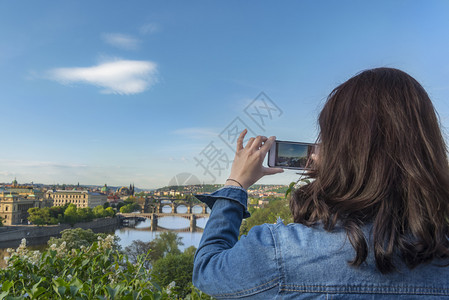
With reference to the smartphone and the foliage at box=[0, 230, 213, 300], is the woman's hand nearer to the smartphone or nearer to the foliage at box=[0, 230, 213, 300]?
the smartphone

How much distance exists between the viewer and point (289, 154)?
0.66m

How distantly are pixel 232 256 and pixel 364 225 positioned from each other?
16 centimetres

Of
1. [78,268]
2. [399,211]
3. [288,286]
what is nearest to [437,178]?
[399,211]

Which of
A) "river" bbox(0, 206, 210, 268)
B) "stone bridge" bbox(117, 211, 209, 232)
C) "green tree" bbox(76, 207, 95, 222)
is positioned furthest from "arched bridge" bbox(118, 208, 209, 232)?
"green tree" bbox(76, 207, 95, 222)

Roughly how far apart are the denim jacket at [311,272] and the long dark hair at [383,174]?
0.02 m

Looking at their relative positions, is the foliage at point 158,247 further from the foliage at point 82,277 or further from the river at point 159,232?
the foliage at point 82,277

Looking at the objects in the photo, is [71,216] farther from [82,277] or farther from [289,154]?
[289,154]

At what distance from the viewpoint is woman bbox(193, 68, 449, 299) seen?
430 mm

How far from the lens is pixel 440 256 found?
1.46 feet

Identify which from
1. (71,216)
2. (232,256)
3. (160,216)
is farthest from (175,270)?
(160,216)

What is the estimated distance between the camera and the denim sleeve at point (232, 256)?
1.43ft

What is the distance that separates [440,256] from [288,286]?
0.62 feet

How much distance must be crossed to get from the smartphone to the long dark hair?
0.13 m

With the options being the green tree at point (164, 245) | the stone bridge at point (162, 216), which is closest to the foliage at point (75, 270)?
the green tree at point (164, 245)
